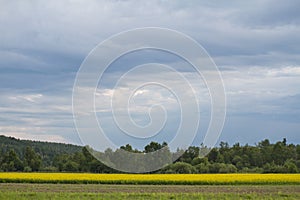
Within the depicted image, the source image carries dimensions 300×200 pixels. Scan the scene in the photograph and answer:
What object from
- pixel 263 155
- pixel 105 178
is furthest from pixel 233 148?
pixel 105 178

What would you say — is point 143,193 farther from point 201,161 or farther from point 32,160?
point 32,160

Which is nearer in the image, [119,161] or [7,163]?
[119,161]

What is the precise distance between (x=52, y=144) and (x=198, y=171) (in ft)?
273

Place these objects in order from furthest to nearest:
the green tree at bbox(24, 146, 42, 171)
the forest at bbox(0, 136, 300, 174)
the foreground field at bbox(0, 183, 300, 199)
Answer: the green tree at bbox(24, 146, 42, 171)
the forest at bbox(0, 136, 300, 174)
the foreground field at bbox(0, 183, 300, 199)

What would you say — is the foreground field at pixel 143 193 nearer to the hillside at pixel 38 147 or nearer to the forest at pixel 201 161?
the forest at pixel 201 161

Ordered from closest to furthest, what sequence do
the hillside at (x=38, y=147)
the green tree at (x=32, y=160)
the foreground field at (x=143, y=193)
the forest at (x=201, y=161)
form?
1. the foreground field at (x=143, y=193)
2. the forest at (x=201, y=161)
3. the green tree at (x=32, y=160)
4. the hillside at (x=38, y=147)

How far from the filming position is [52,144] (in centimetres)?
13738

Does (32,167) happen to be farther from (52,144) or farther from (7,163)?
(52,144)

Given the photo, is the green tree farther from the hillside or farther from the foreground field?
the foreground field

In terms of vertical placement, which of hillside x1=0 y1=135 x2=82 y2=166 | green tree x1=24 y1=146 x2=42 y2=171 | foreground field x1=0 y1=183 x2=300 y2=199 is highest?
hillside x1=0 y1=135 x2=82 y2=166

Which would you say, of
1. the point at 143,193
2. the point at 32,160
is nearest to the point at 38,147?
the point at 32,160

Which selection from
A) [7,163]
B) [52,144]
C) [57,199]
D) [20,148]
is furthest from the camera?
[52,144]

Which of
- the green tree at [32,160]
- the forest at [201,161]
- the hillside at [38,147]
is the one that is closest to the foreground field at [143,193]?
the forest at [201,161]

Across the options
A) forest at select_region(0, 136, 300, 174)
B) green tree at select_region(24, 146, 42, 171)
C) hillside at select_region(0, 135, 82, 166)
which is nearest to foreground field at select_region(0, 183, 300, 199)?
forest at select_region(0, 136, 300, 174)
